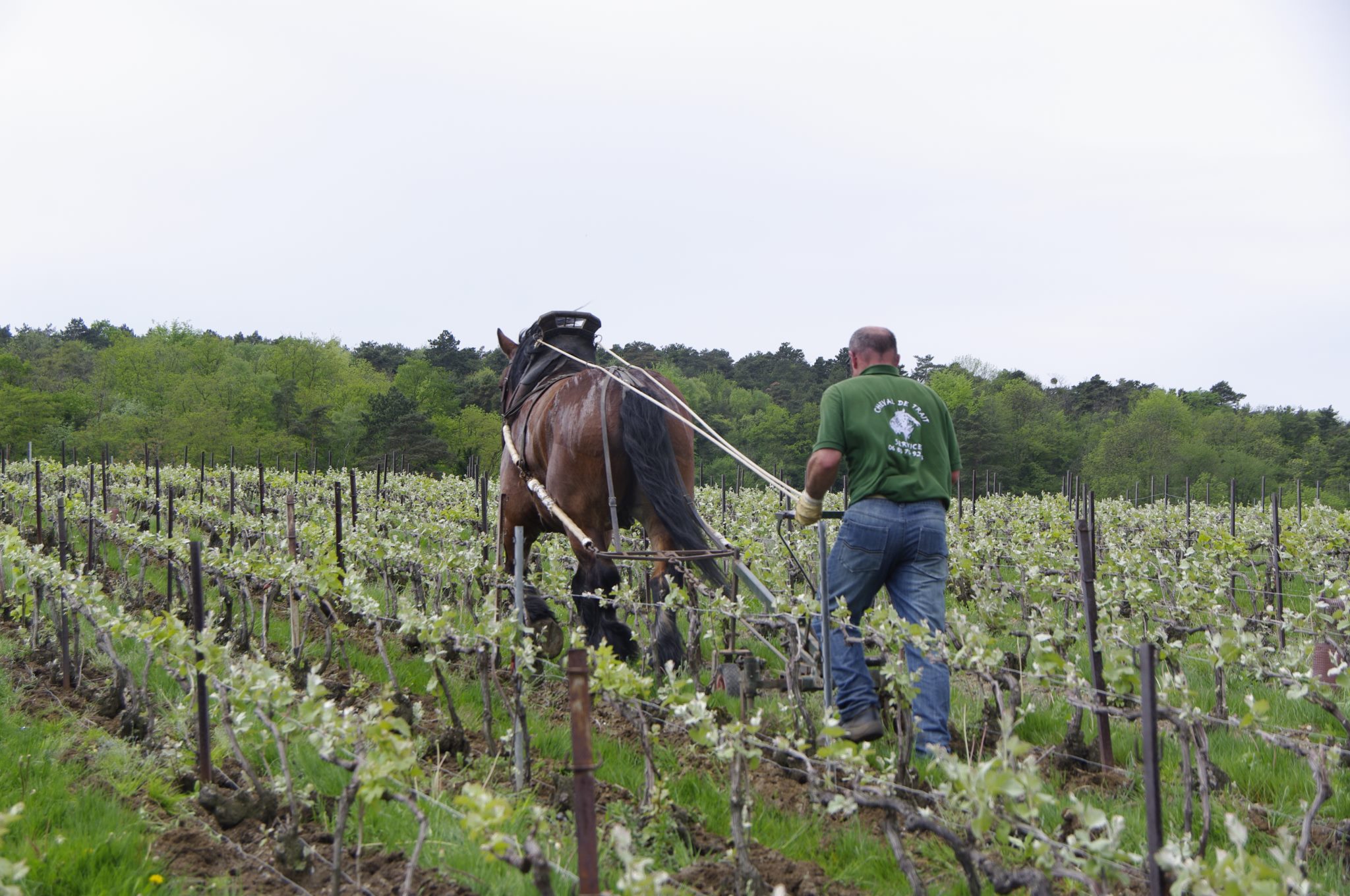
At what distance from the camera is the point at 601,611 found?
213 inches

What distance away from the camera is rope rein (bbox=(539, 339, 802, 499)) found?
421 centimetres

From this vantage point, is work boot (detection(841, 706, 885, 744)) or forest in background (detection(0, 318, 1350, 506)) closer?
work boot (detection(841, 706, 885, 744))

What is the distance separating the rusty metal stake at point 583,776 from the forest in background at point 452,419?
115ft

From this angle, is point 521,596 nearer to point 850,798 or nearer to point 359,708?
point 359,708

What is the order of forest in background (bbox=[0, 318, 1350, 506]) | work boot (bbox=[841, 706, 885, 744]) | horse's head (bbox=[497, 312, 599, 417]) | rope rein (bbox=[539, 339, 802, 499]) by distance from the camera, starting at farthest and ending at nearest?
forest in background (bbox=[0, 318, 1350, 506]) → horse's head (bbox=[497, 312, 599, 417]) → rope rein (bbox=[539, 339, 802, 499]) → work boot (bbox=[841, 706, 885, 744])

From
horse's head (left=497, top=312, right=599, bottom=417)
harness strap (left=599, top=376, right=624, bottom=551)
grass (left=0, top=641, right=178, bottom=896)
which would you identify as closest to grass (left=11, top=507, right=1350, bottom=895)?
grass (left=0, top=641, right=178, bottom=896)

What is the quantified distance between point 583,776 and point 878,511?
2.13 m

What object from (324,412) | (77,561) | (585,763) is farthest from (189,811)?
(324,412)

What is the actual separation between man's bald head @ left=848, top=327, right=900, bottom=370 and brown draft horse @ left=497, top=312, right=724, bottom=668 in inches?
58.4

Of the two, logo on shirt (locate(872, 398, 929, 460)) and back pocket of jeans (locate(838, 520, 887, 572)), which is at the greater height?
logo on shirt (locate(872, 398, 929, 460))

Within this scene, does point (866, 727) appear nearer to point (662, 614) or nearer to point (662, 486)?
point (662, 614)

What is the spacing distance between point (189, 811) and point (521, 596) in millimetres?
1547

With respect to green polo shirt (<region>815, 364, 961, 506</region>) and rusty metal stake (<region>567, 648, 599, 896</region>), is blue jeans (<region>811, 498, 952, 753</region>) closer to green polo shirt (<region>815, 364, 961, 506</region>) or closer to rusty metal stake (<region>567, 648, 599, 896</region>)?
green polo shirt (<region>815, 364, 961, 506</region>)

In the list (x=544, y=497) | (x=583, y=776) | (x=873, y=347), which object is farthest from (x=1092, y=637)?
(x=544, y=497)
